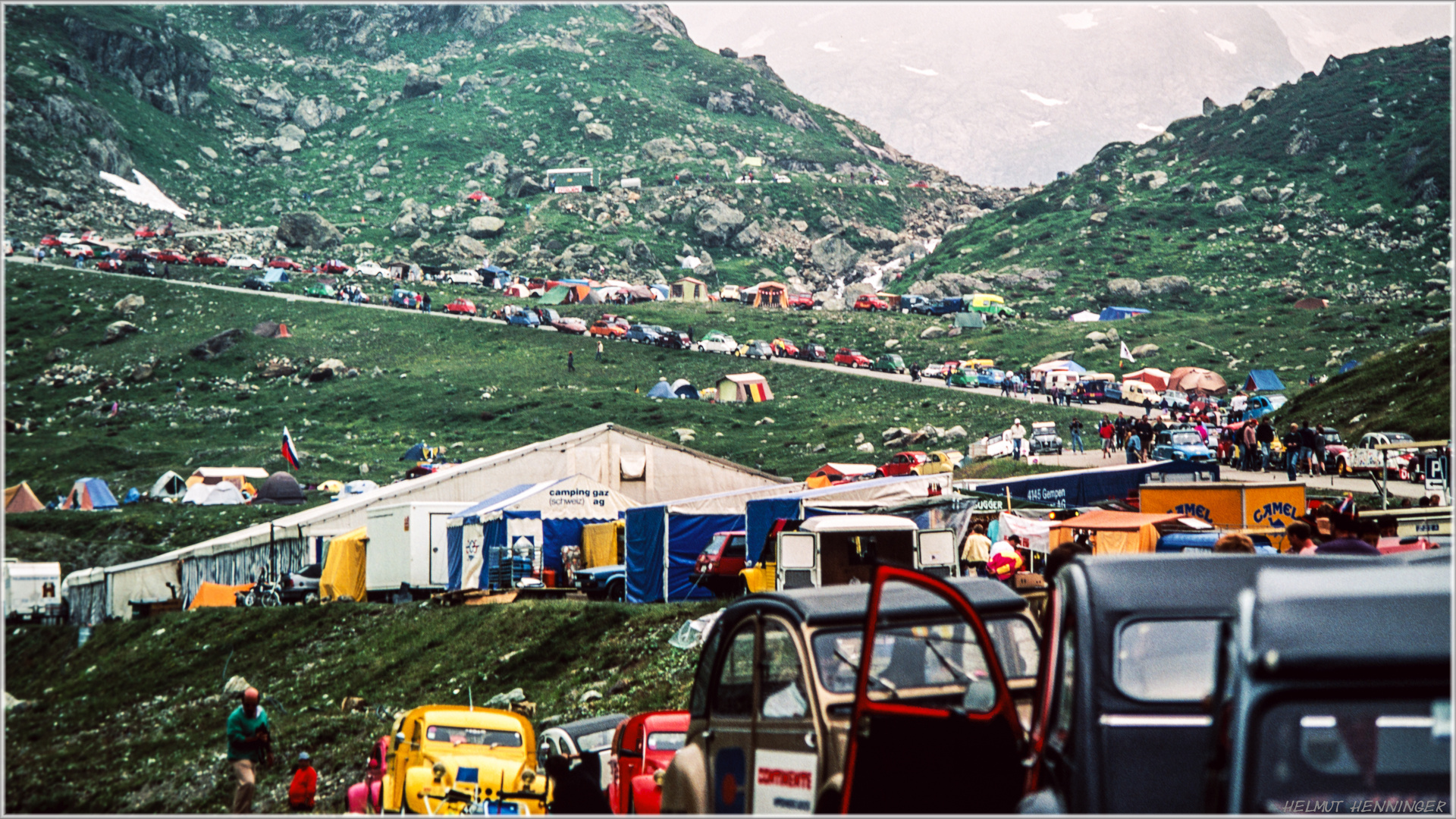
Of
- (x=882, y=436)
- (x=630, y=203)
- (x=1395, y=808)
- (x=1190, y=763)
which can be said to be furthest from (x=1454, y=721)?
(x=630, y=203)

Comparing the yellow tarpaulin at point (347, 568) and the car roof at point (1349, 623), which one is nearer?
the car roof at point (1349, 623)

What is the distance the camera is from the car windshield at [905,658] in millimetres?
6430

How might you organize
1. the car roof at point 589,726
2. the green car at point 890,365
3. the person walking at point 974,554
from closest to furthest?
1. the car roof at point 589,726
2. the person walking at point 974,554
3. the green car at point 890,365

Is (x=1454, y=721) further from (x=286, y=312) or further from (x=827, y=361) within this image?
(x=286, y=312)

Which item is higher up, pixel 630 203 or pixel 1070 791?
pixel 630 203

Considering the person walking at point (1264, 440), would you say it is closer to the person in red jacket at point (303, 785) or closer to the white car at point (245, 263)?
the person in red jacket at point (303, 785)

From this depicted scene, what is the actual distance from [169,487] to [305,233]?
91.2 m

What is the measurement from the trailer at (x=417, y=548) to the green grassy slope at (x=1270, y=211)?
292ft

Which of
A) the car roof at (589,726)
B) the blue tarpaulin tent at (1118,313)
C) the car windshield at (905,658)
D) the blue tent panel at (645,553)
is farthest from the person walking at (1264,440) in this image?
the blue tarpaulin tent at (1118,313)

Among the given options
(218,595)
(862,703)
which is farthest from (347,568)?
(862,703)

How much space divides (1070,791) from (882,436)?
6973cm

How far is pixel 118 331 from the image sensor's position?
112250 mm

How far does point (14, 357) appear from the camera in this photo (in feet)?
354

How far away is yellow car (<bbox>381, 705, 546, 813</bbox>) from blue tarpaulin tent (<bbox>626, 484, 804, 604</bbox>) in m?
13.7
